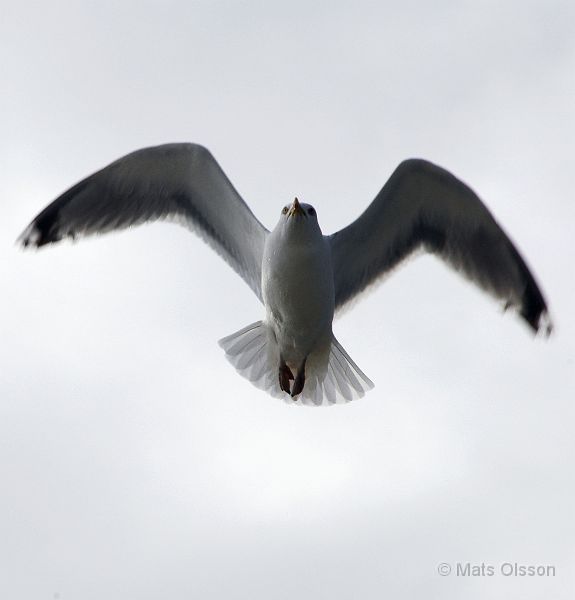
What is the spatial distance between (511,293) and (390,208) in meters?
1.06

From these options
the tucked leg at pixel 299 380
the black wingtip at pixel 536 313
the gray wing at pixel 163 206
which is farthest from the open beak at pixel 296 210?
the black wingtip at pixel 536 313

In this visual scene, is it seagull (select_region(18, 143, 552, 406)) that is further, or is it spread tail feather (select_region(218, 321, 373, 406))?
spread tail feather (select_region(218, 321, 373, 406))

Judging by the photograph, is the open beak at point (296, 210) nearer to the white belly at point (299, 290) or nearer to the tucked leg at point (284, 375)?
the white belly at point (299, 290)

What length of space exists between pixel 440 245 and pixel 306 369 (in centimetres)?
130

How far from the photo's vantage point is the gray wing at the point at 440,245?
8367mm

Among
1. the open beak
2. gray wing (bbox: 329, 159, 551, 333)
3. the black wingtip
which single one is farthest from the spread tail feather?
the black wingtip

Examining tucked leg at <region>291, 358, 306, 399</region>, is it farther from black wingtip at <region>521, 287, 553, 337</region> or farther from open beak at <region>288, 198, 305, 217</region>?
black wingtip at <region>521, 287, 553, 337</region>

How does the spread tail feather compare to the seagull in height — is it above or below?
below

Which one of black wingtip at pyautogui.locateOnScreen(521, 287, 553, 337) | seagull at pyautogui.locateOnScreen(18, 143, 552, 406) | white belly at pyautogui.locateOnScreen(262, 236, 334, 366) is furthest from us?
black wingtip at pyautogui.locateOnScreen(521, 287, 553, 337)

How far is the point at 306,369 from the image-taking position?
8.46 meters

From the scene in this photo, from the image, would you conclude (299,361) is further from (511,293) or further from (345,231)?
(511,293)

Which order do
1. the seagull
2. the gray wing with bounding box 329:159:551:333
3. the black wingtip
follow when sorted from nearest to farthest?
the seagull < the gray wing with bounding box 329:159:551:333 < the black wingtip

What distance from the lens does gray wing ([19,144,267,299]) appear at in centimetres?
829

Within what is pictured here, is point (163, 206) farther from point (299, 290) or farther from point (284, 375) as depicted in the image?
point (284, 375)
